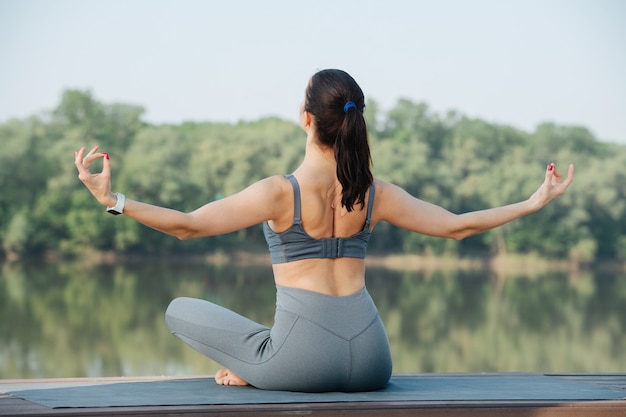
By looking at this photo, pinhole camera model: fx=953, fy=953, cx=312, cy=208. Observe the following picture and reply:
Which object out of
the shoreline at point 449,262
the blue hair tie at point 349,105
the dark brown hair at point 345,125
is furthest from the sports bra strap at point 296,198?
the shoreline at point 449,262

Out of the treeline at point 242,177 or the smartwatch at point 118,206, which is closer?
the smartwatch at point 118,206

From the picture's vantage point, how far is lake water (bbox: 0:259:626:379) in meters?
15.0

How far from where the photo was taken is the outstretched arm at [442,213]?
2.57 meters

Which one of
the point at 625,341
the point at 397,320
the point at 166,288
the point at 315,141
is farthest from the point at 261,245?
the point at 315,141

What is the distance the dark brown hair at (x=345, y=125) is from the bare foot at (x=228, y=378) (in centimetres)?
55

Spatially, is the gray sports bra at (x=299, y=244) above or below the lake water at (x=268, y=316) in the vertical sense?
above

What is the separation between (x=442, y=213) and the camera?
2.58 metres

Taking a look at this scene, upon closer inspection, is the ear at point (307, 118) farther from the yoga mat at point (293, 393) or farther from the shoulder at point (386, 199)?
the yoga mat at point (293, 393)

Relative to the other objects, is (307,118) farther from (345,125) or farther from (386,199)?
(386,199)

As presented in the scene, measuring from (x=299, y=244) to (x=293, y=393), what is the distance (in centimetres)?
38

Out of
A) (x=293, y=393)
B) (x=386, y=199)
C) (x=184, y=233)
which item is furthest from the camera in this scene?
(x=386, y=199)

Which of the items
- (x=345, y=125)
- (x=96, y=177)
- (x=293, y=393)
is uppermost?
(x=345, y=125)

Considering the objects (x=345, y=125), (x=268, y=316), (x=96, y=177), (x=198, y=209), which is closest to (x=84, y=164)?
(x=96, y=177)

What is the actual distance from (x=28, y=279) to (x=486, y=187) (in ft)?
45.8
